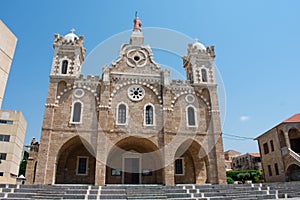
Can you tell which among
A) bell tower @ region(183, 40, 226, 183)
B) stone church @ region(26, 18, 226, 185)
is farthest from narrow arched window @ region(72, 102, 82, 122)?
bell tower @ region(183, 40, 226, 183)

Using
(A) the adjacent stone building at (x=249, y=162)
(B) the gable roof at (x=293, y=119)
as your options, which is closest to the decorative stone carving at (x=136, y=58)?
(B) the gable roof at (x=293, y=119)

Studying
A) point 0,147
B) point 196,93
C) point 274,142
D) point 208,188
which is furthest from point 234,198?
point 0,147

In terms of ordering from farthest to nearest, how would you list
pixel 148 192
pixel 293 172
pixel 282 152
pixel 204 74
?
pixel 204 74 < pixel 282 152 < pixel 293 172 < pixel 148 192

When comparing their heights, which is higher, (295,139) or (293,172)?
(295,139)

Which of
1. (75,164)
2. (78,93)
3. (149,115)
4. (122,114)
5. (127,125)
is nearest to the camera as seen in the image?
(127,125)

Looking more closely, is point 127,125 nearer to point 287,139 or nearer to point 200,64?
point 200,64

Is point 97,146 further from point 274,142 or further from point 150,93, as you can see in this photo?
point 274,142

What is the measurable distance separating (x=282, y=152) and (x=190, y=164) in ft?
35.3

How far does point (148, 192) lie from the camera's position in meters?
15.4

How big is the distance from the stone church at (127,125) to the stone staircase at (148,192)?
482 cm

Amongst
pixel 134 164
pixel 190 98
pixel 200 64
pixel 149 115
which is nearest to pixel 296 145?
pixel 190 98

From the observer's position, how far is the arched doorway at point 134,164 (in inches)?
896

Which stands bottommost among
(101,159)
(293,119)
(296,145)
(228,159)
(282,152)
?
(101,159)

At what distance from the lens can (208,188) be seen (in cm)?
1606
